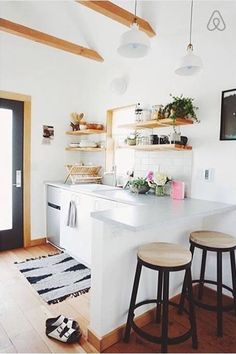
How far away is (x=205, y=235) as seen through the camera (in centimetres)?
218

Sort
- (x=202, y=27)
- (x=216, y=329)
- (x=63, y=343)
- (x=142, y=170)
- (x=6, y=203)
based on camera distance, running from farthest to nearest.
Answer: (x=6, y=203) → (x=142, y=170) → (x=202, y=27) → (x=216, y=329) → (x=63, y=343)

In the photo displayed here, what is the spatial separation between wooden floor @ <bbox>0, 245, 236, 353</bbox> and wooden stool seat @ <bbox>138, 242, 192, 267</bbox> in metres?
0.65

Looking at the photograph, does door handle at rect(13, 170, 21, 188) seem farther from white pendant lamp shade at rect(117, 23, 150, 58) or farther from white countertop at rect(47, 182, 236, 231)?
white pendant lamp shade at rect(117, 23, 150, 58)

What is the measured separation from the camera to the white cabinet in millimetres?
2900

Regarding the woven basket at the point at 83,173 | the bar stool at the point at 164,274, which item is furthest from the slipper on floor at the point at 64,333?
the woven basket at the point at 83,173

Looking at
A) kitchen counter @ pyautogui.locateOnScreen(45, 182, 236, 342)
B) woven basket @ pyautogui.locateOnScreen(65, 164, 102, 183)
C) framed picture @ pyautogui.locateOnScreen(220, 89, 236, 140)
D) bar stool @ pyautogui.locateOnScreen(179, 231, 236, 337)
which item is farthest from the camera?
woven basket @ pyautogui.locateOnScreen(65, 164, 102, 183)

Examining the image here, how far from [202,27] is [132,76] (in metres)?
1.11

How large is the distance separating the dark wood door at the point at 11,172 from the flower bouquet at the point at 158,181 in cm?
190

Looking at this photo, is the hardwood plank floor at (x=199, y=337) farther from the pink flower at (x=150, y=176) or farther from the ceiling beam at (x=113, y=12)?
the ceiling beam at (x=113, y=12)

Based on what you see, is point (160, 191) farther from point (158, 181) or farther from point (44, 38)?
point (44, 38)

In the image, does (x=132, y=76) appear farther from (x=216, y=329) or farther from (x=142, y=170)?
(x=216, y=329)

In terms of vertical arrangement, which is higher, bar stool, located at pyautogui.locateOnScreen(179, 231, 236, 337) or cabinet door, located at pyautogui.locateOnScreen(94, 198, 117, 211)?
cabinet door, located at pyautogui.locateOnScreen(94, 198, 117, 211)

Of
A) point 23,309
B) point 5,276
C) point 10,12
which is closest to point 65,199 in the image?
point 5,276

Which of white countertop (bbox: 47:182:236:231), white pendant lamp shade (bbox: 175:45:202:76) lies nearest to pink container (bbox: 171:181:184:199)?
white countertop (bbox: 47:182:236:231)
